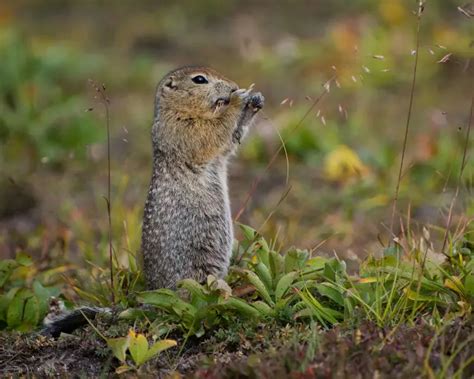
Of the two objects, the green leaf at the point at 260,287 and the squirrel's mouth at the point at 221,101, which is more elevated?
the squirrel's mouth at the point at 221,101

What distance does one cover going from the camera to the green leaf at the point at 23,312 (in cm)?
566

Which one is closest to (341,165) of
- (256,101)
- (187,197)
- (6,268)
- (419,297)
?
(256,101)

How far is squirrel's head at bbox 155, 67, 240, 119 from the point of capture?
6008 millimetres

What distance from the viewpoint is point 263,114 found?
5875 mm

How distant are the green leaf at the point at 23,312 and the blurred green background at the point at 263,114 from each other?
0.74m

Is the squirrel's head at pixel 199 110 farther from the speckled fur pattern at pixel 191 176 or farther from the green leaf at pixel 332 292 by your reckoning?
the green leaf at pixel 332 292

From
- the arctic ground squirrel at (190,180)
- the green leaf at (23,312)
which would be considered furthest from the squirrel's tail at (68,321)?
the green leaf at (23,312)

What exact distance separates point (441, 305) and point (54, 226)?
13.5ft

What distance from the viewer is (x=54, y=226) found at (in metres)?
8.20

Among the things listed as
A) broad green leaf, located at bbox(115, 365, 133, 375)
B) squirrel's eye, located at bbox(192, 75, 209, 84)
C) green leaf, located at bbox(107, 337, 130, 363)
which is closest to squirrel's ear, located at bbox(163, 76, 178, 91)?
squirrel's eye, located at bbox(192, 75, 209, 84)

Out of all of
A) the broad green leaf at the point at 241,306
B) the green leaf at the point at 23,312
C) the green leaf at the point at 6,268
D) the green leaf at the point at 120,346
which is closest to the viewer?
the green leaf at the point at 120,346

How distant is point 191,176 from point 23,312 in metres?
1.24

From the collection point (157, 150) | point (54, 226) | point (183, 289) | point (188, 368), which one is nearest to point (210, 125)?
point (157, 150)

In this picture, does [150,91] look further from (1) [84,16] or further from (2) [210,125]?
(2) [210,125]
